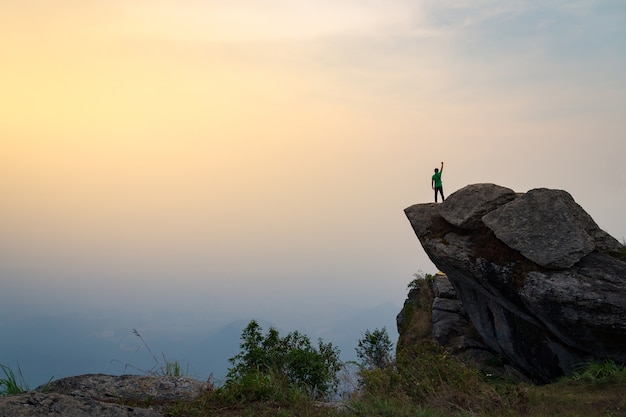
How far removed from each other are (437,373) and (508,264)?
7.40m

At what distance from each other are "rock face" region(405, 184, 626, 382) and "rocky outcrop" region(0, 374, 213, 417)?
13.0 metres

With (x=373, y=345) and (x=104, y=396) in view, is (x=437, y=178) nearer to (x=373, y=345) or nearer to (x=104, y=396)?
(x=373, y=345)

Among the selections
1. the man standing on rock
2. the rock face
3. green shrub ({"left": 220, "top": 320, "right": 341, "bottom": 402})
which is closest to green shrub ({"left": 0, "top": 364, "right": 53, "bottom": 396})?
green shrub ({"left": 220, "top": 320, "right": 341, "bottom": 402})

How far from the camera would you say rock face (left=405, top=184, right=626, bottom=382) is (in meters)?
17.6

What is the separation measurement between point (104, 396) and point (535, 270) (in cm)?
1493

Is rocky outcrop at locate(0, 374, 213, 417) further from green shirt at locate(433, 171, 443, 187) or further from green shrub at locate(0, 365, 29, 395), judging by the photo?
green shirt at locate(433, 171, 443, 187)

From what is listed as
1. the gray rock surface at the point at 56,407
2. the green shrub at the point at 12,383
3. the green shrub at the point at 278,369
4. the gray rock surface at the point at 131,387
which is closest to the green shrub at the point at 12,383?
the green shrub at the point at 12,383

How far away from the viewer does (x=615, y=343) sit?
57.3 feet

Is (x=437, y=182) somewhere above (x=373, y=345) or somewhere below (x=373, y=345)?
above

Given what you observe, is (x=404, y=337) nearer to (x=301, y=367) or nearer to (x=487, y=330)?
(x=487, y=330)

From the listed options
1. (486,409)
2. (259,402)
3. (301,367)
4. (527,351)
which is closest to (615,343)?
(527,351)

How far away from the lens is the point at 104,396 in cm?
1002

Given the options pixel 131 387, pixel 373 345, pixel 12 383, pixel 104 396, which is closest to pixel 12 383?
pixel 12 383

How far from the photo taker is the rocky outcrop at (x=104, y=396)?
305 inches
